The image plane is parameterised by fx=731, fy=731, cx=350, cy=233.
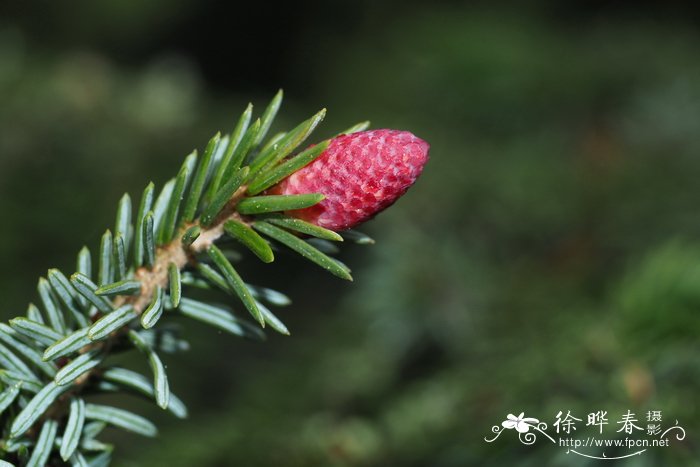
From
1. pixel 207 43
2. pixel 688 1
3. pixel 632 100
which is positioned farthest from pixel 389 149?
pixel 207 43

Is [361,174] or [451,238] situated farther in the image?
[451,238]

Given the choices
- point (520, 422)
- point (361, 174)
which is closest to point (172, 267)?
point (361, 174)

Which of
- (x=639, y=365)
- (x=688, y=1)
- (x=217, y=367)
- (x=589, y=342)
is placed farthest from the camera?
(x=688, y=1)

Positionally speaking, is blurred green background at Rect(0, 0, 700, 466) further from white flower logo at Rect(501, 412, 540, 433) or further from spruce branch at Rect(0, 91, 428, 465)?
spruce branch at Rect(0, 91, 428, 465)

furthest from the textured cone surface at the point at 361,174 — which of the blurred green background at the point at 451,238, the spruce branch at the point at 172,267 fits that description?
the blurred green background at the point at 451,238

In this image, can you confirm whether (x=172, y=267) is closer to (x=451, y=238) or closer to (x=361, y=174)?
(x=361, y=174)

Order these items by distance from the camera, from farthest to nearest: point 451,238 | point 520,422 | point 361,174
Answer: point 451,238 → point 520,422 → point 361,174

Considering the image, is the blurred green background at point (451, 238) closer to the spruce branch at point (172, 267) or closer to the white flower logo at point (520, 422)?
the white flower logo at point (520, 422)

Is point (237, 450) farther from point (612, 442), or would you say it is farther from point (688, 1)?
point (688, 1)
